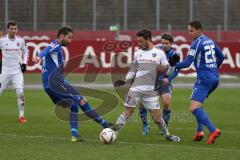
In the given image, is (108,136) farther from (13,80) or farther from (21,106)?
(13,80)

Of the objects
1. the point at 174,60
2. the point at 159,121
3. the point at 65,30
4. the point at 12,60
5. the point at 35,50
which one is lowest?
the point at 159,121

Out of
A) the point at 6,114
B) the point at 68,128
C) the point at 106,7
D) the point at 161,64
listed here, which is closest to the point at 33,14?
the point at 106,7

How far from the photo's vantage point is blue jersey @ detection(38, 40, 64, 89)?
1330 cm

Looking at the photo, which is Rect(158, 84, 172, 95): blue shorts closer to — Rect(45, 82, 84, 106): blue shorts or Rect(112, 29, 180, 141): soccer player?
Rect(112, 29, 180, 141): soccer player

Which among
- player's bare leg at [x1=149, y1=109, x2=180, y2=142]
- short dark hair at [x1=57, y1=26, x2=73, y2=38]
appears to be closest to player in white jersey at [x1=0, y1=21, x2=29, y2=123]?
short dark hair at [x1=57, y1=26, x2=73, y2=38]

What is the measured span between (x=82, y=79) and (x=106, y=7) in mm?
11860

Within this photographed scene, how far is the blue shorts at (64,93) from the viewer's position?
13.4 meters

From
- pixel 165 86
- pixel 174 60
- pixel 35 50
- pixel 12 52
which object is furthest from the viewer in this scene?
pixel 35 50

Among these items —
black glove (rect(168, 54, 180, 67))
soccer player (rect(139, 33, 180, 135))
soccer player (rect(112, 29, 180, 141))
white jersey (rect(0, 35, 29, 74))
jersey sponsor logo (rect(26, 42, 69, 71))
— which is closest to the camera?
soccer player (rect(112, 29, 180, 141))

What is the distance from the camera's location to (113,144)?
12.9m

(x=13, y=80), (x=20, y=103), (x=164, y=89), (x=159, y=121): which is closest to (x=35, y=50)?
(x=13, y=80)

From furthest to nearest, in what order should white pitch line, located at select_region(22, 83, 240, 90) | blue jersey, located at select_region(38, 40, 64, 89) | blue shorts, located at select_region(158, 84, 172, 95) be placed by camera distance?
white pitch line, located at select_region(22, 83, 240, 90)
blue shorts, located at select_region(158, 84, 172, 95)
blue jersey, located at select_region(38, 40, 64, 89)

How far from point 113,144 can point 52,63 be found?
1.95 meters

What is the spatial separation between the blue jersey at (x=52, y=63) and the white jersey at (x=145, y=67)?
133cm
